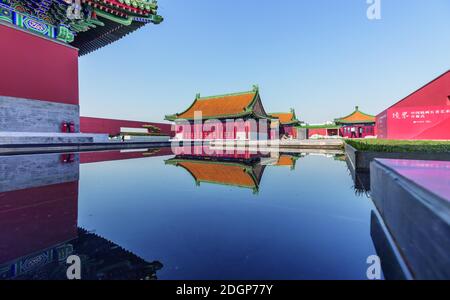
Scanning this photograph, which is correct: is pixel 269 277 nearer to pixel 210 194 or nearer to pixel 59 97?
pixel 210 194

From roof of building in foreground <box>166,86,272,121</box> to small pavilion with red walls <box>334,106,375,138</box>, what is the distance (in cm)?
1216

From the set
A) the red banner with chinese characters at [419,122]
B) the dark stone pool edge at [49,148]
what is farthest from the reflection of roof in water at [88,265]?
the red banner with chinese characters at [419,122]

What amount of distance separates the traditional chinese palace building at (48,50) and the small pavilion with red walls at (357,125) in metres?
28.5

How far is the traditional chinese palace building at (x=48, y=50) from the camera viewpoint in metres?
11.3

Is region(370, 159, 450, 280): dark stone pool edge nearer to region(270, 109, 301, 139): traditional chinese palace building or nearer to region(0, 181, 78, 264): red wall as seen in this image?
region(0, 181, 78, 264): red wall

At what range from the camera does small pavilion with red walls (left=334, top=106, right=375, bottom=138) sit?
31422mm

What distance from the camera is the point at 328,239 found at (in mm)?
2430

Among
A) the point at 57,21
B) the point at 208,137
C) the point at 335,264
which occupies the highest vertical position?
the point at 57,21

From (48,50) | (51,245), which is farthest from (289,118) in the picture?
(51,245)

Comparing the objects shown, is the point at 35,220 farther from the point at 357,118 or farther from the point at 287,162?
the point at 357,118

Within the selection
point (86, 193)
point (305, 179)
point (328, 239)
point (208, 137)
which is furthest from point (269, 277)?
point (208, 137)

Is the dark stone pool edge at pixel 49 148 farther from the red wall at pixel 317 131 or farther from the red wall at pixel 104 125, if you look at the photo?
the red wall at pixel 317 131

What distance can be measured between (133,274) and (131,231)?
2.97 ft

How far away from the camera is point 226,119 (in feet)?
87.1
